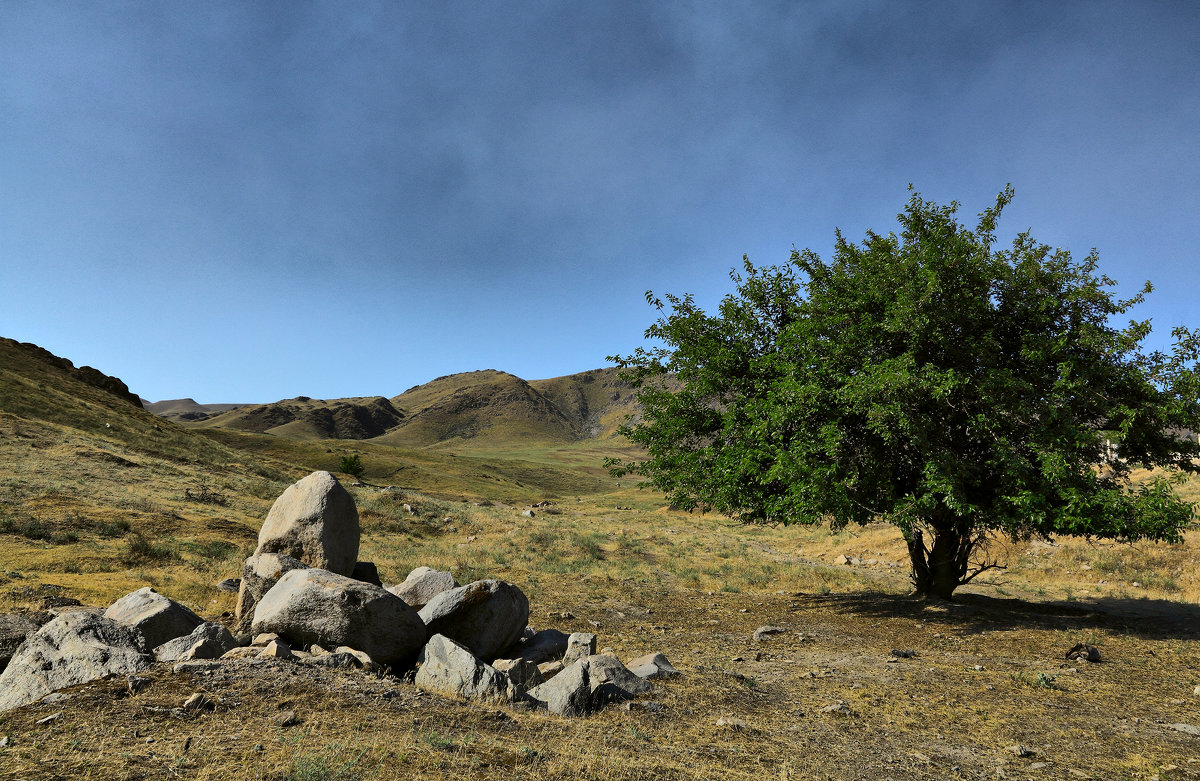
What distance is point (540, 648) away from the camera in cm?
1140

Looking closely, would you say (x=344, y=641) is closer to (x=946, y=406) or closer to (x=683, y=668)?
(x=683, y=668)

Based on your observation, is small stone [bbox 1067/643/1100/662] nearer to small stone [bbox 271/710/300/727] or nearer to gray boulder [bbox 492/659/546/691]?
gray boulder [bbox 492/659/546/691]

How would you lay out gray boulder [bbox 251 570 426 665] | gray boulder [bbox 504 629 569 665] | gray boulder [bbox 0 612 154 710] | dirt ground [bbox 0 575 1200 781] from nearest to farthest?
dirt ground [bbox 0 575 1200 781]
gray boulder [bbox 0 612 154 710]
gray boulder [bbox 251 570 426 665]
gray boulder [bbox 504 629 569 665]

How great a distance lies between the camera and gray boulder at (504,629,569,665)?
11.2 m

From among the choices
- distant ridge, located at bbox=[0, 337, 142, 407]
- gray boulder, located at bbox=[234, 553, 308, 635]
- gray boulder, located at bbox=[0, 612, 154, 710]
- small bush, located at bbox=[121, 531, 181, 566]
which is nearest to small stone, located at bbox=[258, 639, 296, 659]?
gray boulder, located at bbox=[0, 612, 154, 710]

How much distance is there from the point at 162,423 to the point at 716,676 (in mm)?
74130

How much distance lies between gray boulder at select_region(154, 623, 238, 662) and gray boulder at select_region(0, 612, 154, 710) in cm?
43

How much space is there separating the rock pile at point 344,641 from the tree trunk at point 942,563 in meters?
11.5

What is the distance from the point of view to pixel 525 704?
7930mm

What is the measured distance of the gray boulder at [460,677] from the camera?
316 inches

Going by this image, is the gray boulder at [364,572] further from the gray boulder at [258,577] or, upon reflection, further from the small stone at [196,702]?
the small stone at [196,702]

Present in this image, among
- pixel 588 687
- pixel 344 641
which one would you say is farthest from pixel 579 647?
pixel 344 641

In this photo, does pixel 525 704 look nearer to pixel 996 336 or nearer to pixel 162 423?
pixel 996 336

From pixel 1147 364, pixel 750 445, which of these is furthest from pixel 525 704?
pixel 1147 364
